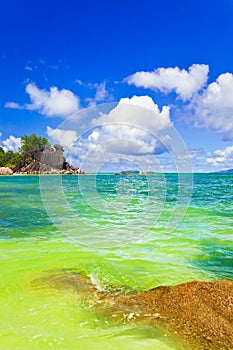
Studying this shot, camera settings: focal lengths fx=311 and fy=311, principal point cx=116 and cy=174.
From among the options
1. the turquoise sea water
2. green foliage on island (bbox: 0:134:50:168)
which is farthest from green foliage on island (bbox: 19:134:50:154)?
the turquoise sea water

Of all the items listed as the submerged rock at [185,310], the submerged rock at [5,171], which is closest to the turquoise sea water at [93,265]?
the submerged rock at [185,310]

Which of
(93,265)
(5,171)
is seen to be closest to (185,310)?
(93,265)

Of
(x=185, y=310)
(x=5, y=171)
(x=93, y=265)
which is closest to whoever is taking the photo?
(x=185, y=310)

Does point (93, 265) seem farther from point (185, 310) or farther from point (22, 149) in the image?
point (22, 149)

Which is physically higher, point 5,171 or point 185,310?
point 5,171

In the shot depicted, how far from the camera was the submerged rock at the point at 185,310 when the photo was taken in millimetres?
4117

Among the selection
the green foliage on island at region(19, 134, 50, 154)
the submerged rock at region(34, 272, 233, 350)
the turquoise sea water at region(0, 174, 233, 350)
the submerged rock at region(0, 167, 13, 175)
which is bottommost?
the turquoise sea water at region(0, 174, 233, 350)

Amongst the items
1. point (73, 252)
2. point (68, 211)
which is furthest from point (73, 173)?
point (73, 252)

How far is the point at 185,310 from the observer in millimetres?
4688

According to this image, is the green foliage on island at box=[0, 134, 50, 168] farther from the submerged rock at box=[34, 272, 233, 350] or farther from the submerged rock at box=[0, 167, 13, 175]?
the submerged rock at box=[34, 272, 233, 350]

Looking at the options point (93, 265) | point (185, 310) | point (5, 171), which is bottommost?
point (93, 265)

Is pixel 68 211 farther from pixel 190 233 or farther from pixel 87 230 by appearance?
pixel 190 233

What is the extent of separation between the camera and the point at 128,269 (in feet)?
25.3

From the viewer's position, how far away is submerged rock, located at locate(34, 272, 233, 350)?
13.5 feet
